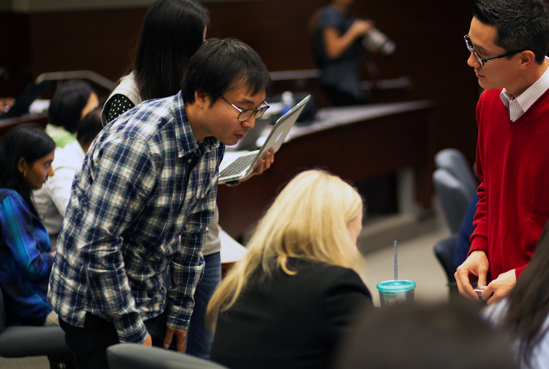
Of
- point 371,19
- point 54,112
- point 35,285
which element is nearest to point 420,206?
point 371,19

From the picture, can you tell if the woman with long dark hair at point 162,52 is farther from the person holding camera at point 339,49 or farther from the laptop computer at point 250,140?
the person holding camera at point 339,49

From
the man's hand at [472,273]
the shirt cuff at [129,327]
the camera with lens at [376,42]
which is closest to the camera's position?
the shirt cuff at [129,327]

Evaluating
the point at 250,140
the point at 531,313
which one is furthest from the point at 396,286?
the point at 250,140

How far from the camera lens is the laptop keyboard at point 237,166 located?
1.87 m

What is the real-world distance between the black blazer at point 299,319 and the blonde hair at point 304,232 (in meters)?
0.04

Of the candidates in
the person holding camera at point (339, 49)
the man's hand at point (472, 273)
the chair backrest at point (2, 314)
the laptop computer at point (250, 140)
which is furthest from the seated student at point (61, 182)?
the person holding camera at point (339, 49)

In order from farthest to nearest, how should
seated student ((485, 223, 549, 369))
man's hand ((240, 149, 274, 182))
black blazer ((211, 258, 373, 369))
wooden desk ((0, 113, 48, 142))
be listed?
wooden desk ((0, 113, 48, 142)), man's hand ((240, 149, 274, 182)), black blazer ((211, 258, 373, 369)), seated student ((485, 223, 549, 369))

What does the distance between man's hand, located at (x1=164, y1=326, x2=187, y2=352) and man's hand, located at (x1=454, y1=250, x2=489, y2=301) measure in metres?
0.72

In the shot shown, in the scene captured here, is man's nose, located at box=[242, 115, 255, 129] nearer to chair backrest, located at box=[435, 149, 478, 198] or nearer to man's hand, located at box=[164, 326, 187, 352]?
man's hand, located at box=[164, 326, 187, 352]

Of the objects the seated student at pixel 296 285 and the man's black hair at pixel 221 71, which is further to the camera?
the man's black hair at pixel 221 71

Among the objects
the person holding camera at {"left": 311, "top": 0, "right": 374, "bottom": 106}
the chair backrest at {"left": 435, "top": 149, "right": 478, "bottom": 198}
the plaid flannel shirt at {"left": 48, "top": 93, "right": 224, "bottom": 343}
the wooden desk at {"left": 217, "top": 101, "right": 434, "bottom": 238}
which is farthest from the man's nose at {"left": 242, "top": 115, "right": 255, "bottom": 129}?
the person holding camera at {"left": 311, "top": 0, "right": 374, "bottom": 106}

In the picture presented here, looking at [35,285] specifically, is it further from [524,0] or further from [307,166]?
Answer: [307,166]

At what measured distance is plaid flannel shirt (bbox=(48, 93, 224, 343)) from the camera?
4.28 feet

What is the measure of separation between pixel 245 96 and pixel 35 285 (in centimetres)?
117
